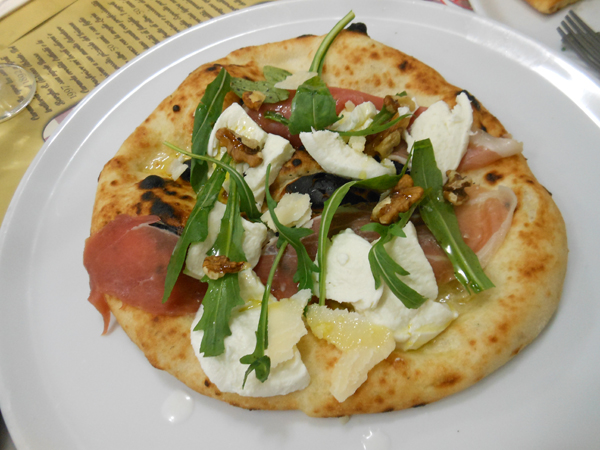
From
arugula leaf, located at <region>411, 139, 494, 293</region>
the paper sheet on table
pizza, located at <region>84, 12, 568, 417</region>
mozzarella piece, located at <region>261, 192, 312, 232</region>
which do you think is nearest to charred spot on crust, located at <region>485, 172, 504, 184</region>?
pizza, located at <region>84, 12, 568, 417</region>

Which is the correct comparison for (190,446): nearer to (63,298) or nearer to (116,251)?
(116,251)

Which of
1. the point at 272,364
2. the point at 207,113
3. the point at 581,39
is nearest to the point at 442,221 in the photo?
the point at 272,364

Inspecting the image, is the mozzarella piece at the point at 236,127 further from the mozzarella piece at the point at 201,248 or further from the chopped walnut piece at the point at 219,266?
the chopped walnut piece at the point at 219,266

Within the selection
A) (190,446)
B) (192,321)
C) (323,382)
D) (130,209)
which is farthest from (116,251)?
(323,382)

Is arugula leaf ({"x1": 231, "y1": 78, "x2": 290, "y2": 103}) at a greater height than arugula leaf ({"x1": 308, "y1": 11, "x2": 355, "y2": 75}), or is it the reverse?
arugula leaf ({"x1": 308, "y1": 11, "x2": 355, "y2": 75})

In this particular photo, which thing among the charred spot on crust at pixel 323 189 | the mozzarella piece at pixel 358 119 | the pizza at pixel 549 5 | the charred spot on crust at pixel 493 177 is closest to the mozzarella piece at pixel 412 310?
the charred spot on crust at pixel 323 189

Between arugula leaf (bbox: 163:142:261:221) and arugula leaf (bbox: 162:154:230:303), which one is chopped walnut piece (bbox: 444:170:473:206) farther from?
arugula leaf (bbox: 162:154:230:303)

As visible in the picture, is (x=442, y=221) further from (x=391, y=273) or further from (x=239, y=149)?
(x=239, y=149)
